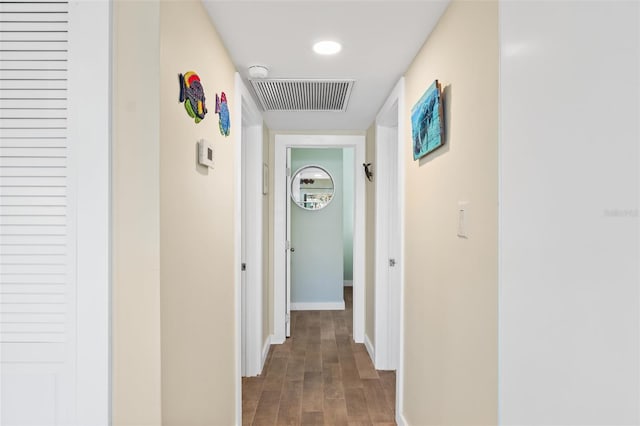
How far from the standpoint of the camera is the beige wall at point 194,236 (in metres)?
1.19

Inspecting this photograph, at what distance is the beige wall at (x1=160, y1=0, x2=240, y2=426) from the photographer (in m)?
1.19

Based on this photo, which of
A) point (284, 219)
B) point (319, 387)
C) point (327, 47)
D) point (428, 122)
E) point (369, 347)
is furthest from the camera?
point (284, 219)

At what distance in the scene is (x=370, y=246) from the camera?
11.7ft

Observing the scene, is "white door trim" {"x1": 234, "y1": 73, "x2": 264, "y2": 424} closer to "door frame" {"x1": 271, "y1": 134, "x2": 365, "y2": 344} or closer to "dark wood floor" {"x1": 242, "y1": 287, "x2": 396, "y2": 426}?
"dark wood floor" {"x1": 242, "y1": 287, "x2": 396, "y2": 426}

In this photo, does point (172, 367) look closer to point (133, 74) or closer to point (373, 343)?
point (133, 74)

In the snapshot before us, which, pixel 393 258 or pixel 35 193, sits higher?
pixel 35 193

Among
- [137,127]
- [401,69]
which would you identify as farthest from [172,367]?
[401,69]

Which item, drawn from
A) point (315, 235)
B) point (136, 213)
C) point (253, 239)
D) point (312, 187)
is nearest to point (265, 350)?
point (253, 239)

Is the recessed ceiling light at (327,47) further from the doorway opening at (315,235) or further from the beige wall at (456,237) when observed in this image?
the doorway opening at (315,235)

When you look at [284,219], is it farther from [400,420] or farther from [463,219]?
[463,219]

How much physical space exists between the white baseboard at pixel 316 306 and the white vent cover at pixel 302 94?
3055 millimetres

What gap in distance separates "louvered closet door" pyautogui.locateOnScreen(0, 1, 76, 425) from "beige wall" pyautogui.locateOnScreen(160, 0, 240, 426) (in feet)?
0.99

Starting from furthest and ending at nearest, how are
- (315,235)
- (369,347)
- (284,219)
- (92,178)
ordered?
(315,235), (284,219), (369,347), (92,178)

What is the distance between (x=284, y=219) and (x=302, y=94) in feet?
4.85
